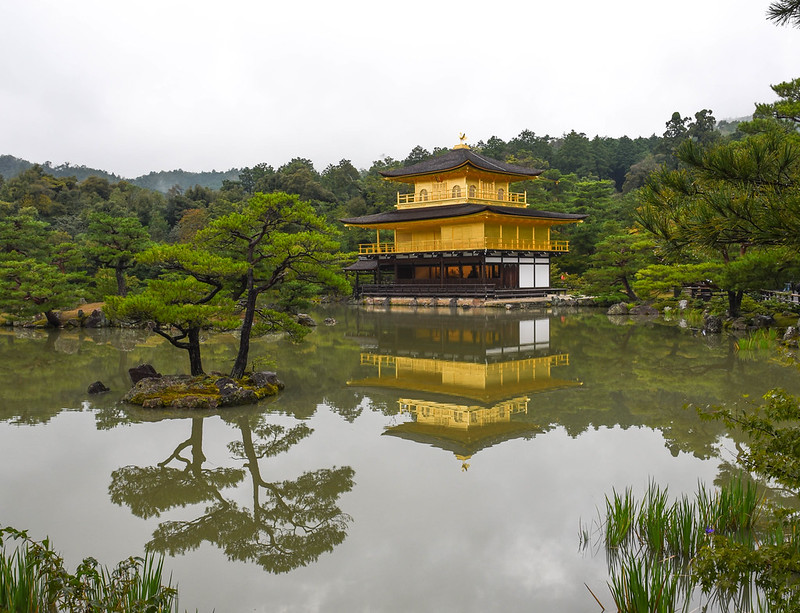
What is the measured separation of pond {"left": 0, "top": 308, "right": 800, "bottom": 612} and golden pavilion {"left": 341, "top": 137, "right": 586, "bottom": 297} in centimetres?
1889

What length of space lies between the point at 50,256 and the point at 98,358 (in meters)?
13.0

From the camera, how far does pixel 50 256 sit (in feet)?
83.1

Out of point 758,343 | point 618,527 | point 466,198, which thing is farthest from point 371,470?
point 466,198

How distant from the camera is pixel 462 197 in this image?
116ft

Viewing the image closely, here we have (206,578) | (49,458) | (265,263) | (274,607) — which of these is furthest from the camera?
(265,263)

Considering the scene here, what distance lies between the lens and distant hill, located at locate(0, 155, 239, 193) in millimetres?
114125

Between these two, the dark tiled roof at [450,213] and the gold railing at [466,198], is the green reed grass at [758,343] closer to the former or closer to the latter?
the dark tiled roof at [450,213]

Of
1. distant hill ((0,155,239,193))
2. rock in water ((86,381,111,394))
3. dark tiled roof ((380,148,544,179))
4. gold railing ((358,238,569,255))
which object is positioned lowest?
rock in water ((86,381,111,394))

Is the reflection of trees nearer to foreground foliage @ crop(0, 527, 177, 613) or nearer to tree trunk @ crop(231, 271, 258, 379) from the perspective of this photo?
foreground foliage @ crop(0, 527, 177, 613)

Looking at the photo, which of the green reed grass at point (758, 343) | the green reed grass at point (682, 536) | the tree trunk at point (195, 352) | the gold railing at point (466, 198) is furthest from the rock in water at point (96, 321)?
the green reed grass at point (682, 536)

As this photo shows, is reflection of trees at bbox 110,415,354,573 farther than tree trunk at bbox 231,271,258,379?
No

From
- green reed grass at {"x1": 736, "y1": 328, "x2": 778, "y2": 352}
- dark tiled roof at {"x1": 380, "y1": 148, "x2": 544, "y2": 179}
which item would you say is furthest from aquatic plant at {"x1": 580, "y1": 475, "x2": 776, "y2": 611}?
dark tiled roof at {"x1": 380, "y1": 148, "x2": 544, "y2": 179}

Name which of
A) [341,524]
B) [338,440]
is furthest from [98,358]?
[341,524]

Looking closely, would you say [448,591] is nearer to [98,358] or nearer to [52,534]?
[52,534]
